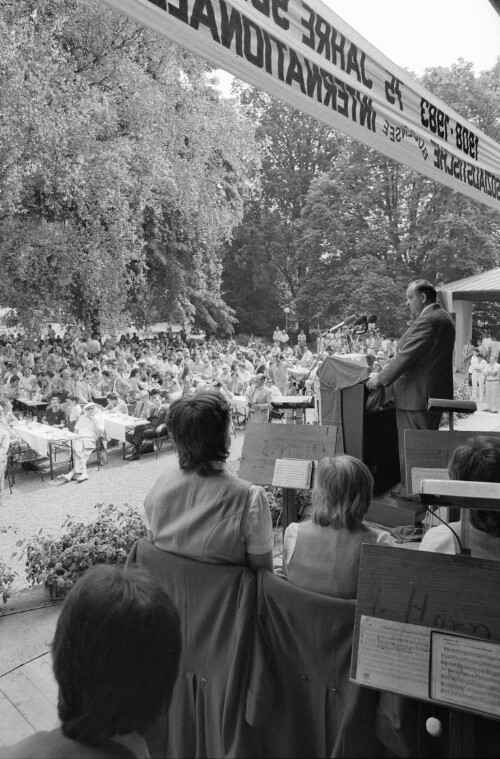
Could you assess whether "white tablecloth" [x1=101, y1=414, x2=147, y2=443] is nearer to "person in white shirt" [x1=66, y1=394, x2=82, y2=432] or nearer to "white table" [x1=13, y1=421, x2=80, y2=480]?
"person in white shirt" [x1=66, y1=394, x2=82, y2=432]

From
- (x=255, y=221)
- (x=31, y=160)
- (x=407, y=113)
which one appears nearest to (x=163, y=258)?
(x=31, y=160)

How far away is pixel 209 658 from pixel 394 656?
2.40 feet

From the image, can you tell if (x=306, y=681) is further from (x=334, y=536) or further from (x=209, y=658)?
(x=334, y=536)

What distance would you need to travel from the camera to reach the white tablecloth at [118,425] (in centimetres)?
1007

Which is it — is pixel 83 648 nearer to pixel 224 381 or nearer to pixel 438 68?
pixel 224 381

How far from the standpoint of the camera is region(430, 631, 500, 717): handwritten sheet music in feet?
3.94

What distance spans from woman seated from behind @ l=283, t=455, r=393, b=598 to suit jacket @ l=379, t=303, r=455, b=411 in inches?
81.8

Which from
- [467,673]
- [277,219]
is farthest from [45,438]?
[277,219]

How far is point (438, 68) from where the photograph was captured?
1016 inches

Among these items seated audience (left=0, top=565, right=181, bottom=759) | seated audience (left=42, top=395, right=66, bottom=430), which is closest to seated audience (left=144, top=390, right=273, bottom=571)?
seated audience (left=0, top=565, right=181, bottom=759)

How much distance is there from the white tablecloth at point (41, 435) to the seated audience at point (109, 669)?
8.19 meters

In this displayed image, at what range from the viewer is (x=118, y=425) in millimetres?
10117

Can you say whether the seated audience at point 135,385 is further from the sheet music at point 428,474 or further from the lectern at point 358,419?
the sheet music at point 428,474

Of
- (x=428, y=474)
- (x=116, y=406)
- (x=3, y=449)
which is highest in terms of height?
(x=428, y=474)
